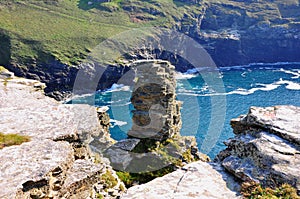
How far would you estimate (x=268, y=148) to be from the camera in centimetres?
1408

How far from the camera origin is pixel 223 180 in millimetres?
14062

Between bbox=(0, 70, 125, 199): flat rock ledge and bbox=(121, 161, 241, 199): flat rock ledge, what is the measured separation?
2.39m

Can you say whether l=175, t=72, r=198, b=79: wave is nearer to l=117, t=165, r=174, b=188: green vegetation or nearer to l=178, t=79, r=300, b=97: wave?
l=178, t=79, r=300, b=97: wave

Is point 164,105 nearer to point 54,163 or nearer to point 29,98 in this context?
point 29,98

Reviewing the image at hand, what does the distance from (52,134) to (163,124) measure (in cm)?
2903

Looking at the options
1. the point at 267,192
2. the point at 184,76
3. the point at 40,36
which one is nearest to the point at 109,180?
the point at 267,192

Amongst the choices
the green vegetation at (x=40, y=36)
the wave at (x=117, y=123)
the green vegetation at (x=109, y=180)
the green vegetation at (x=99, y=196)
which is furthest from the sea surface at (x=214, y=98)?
the green vegetation at (x=99, y=196)

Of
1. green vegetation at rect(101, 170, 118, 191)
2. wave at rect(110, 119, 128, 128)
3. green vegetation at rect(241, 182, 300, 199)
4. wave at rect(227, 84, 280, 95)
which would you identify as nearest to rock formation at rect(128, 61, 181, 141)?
green vegetation at rect(101, 170, 118, 191)

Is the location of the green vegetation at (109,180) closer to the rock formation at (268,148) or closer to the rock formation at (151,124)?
the rock formation at (268,148)

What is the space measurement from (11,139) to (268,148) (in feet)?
36.1

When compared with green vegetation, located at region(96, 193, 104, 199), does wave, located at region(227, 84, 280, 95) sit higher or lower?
lower

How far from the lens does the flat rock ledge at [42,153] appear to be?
377 inches

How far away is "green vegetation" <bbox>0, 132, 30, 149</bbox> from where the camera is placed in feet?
36.9

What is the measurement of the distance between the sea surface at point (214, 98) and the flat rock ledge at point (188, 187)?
6384cm
